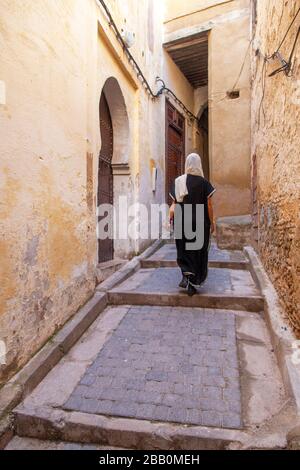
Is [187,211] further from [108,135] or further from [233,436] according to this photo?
[233,436]

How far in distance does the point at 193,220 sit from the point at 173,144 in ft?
18.0

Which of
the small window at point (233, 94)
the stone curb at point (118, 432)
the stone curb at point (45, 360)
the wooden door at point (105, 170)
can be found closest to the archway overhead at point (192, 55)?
the small window at point (233, 94)

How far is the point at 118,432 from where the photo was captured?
77.1 inches

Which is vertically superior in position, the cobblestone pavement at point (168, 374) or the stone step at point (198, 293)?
the stone step at point (198, 293)

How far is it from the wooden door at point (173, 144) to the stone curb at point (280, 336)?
16.1 feet

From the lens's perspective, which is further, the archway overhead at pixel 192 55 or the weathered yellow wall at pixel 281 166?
the archway overhead at pixel 192 55

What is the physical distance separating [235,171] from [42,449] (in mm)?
6693

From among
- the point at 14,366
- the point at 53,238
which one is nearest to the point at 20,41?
the point at 53,238

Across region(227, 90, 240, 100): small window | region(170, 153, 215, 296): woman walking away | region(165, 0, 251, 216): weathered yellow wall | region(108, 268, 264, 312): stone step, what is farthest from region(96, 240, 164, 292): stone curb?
region(227, 90, 240, 100): small window

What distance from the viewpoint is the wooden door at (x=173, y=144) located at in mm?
8359

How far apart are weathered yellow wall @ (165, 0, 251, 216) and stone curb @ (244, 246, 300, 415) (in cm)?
360

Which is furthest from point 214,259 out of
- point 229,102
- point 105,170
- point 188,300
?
point 229,102

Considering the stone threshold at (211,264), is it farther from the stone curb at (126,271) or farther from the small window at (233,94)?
the small window at (233,94)
